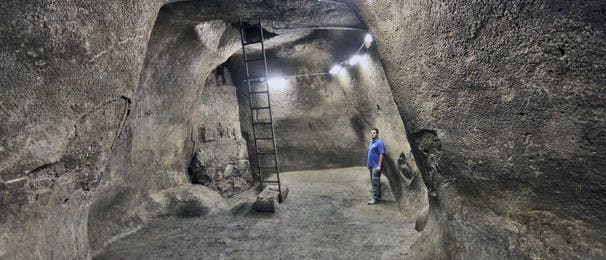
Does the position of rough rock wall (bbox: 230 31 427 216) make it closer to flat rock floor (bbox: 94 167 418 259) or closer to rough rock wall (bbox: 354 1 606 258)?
flat rock floor (bbox: 94 167 418 259)

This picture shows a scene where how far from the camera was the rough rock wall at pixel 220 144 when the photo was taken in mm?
6410

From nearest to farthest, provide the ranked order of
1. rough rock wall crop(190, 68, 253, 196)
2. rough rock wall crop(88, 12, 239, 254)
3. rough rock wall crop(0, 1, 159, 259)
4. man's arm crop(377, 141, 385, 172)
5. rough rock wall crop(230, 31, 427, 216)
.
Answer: rough rock wall crop(0, 1, 159, 259) → rough rock wall crop(88, 12, 239, 254) → man's arm crop(377, 141, 385, 172) → rough rock wall crop(230, 31, 427, 216) → rough rock wall crop(190, 68, 253, 196)

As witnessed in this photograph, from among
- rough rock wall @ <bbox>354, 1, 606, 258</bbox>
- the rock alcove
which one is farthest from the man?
rough rock wall @ <bbox>354, 1, 606, 258</bbox>

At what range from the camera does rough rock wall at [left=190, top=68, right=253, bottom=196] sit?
6410 millimetres

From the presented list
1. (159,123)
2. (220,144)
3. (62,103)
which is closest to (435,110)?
(62,103)

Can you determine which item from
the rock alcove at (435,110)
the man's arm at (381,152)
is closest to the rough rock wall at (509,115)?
the rock alcove at (435,110)

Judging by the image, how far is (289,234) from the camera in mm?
4172

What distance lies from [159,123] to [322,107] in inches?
154

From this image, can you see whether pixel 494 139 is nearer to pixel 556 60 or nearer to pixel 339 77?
pixel 556 60

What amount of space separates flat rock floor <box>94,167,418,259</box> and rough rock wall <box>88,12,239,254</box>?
17.5 inches

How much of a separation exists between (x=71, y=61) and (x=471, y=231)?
2974 mm

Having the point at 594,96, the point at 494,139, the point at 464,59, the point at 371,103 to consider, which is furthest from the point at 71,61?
the point at 371,103

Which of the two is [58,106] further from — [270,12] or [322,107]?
[322,107]

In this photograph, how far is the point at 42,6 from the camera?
1.91m
